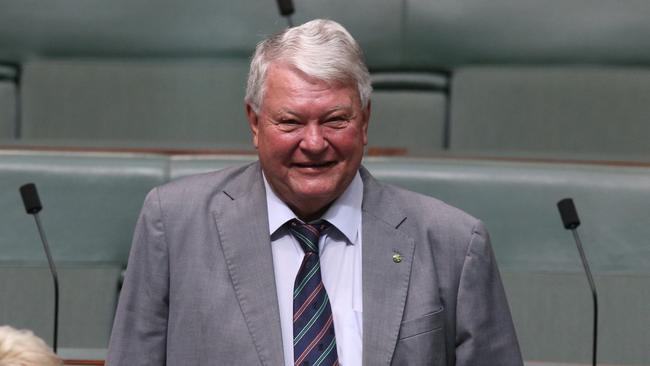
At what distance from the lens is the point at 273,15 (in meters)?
1.33

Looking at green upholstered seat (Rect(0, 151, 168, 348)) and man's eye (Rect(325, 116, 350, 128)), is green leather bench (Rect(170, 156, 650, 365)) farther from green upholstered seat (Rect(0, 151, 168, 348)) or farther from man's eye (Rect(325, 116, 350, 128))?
man's eye (Rect(325, 116, 350, 128))

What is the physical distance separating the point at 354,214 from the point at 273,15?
0.74m

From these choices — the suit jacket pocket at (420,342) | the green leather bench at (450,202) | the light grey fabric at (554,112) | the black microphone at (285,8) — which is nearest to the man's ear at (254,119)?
the suit jacket pocket at (420,342)

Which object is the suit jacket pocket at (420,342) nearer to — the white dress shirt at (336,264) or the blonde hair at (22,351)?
the white dress shirt at (336,264)

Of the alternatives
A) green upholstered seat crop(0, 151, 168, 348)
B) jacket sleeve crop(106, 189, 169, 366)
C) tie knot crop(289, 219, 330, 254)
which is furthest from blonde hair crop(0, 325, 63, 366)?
green upholstered seat crop(0, 151, 168, 348)

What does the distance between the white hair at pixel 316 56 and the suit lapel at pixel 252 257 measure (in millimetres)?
49

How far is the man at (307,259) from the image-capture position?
1.93ft

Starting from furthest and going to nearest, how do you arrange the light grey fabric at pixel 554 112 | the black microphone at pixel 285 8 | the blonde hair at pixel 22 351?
the light grey fabric at pixel 554 112 < the black microphone at pixel 285 8 < the blonde hair at pixel 22 351

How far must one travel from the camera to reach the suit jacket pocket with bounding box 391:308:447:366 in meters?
0.60

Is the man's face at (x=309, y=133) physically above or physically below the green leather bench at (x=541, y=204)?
above

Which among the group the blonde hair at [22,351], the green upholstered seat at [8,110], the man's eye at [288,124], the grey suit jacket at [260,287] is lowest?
the blonde hair at [22,351]

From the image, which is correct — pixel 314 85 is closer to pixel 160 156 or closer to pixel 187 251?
pixel 187 251

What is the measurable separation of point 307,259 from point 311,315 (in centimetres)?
3

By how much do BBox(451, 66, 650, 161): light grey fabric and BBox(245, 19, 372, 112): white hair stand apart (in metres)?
0.72
